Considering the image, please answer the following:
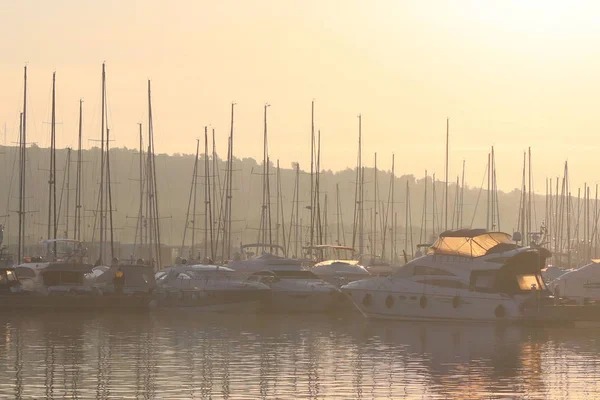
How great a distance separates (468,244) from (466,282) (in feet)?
6.87

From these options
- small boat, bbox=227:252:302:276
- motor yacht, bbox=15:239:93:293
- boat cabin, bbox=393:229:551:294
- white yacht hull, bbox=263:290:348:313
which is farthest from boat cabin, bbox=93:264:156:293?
boat cabin, bbox=393:229:551:294

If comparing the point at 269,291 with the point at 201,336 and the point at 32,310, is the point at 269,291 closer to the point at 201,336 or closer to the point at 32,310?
the point at 32,310

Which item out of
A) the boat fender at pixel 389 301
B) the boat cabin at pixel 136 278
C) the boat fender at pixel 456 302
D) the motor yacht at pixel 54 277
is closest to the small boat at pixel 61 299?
the motor yacht at pixel 54 277

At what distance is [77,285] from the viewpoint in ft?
216

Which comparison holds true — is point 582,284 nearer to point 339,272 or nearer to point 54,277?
point 339,272

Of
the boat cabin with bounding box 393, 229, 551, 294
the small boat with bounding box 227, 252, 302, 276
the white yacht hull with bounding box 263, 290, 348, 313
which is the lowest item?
the white yacht hull with bounding box 263, 290, 348, 313

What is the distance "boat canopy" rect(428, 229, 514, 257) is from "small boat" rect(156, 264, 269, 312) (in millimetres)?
11711

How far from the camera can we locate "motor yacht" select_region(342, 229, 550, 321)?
54.9 metres

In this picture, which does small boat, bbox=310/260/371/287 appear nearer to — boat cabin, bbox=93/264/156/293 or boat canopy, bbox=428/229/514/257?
boat cabin, bbox=93/264/156/293

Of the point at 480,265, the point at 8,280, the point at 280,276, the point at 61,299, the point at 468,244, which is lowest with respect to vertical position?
the point at 61,299

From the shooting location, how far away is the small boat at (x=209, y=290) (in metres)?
64.8

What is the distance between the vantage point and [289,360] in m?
38.1

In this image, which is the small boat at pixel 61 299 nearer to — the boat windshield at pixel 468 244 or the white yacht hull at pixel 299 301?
the white yacht hull at pixel 299 301

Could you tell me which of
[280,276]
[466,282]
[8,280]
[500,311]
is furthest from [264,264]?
[500,311]
